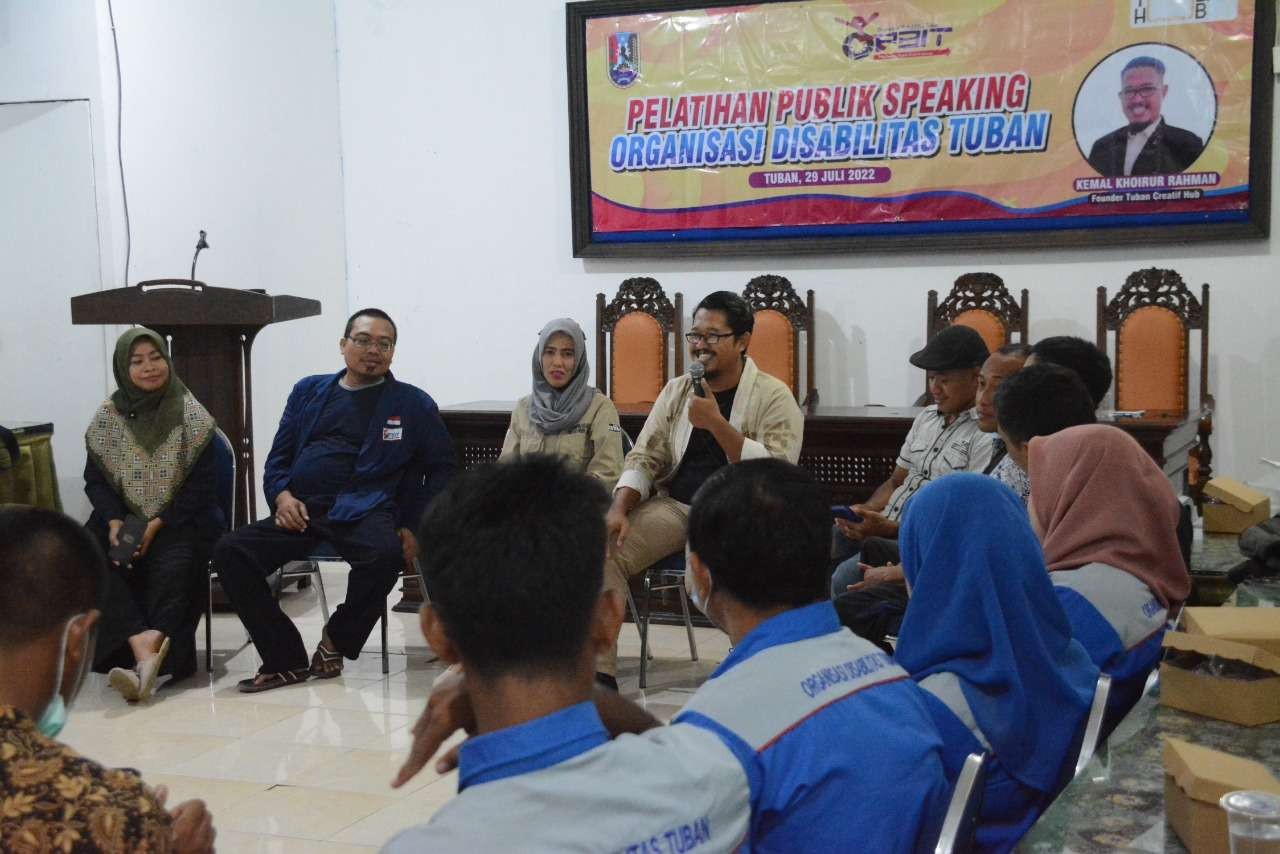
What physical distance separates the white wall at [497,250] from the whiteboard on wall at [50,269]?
1.28 meters

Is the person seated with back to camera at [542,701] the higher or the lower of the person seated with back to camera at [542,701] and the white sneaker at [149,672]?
the higher

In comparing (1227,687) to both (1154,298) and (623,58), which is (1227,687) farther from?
(623,58)

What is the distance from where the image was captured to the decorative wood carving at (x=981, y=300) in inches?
207

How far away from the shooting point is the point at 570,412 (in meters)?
4.00

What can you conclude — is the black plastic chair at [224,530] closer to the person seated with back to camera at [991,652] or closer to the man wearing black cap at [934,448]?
the man wearing black cap at [934,448]

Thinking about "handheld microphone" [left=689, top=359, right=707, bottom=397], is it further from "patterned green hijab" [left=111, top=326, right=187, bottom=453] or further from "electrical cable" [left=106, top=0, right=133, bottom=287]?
"electrical cable" [left=106, top=0, right=133, bottom=287]

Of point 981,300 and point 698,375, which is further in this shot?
point 981,300

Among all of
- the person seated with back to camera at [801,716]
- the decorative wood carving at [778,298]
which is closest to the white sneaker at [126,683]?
the person seated with back to camera at [801,716]

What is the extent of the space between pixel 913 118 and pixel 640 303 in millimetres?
1420

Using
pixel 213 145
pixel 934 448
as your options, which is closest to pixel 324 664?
pixel 934 448

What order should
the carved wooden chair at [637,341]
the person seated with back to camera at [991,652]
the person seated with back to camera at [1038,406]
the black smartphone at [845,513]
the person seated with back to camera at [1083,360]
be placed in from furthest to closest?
the carved wooden chair at [637,341] → the black smartphone at [845,513] → the person seated with back to camera at [1083,360] → the person seated with back to camera at [1038,406] → the person seated with back to camera at [991,652]

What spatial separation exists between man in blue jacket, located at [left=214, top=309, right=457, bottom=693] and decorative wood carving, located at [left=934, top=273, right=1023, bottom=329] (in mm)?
2294

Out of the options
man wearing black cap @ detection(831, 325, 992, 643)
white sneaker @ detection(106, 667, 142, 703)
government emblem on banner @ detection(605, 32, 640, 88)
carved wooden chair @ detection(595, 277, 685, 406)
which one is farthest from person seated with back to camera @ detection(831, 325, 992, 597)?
government emblem on banner @ detection(605, 32, 640, 88)

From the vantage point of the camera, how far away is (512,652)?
103cm
